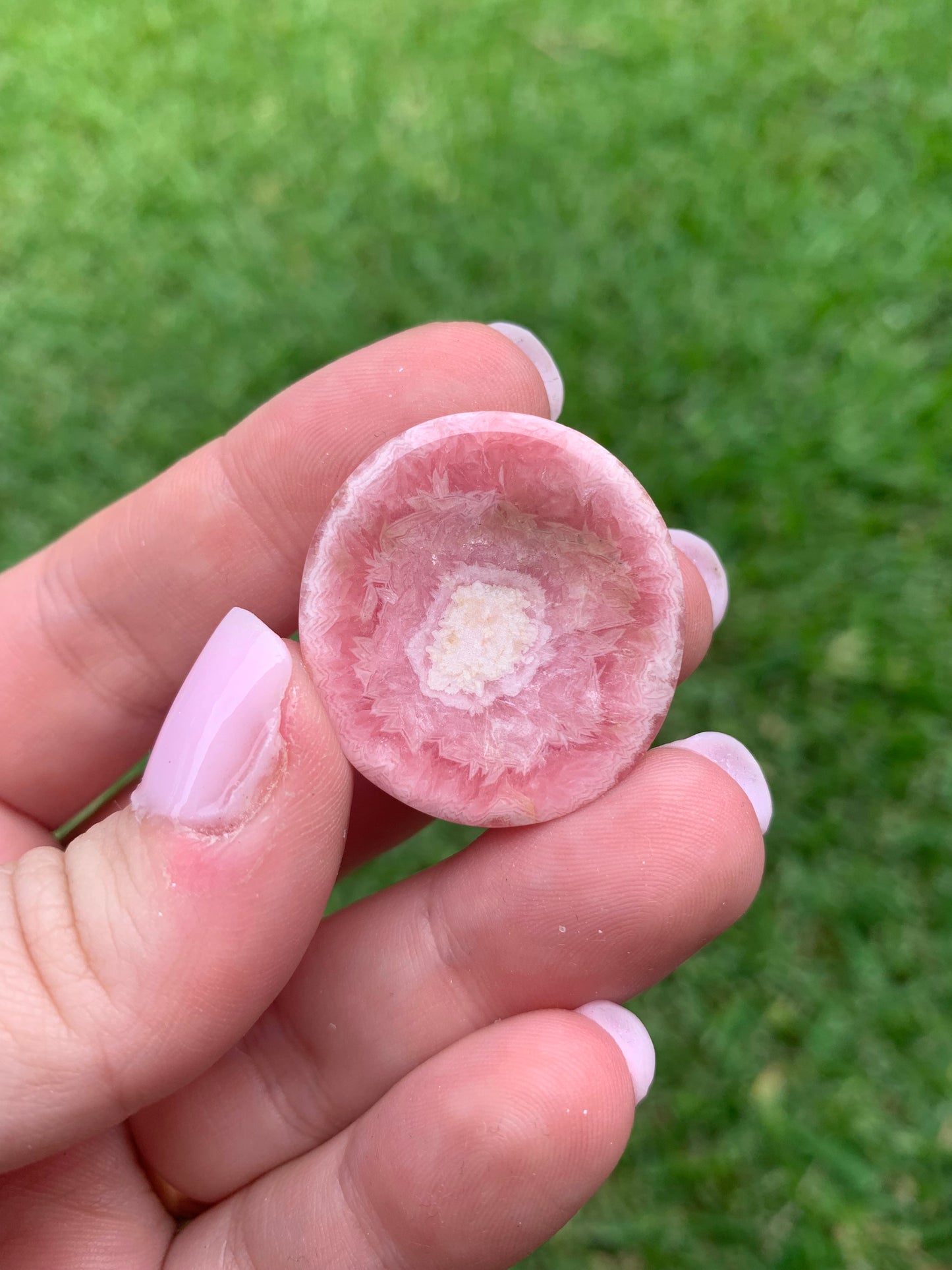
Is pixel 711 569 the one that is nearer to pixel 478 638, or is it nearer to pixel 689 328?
pixel 478 638

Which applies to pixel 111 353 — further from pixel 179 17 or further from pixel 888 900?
pixel 888 900

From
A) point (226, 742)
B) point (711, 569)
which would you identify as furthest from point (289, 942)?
point (711, 569)

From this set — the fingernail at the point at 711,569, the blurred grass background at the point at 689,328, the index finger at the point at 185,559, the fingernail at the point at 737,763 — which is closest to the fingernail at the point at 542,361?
the index finger at the point at 185,559

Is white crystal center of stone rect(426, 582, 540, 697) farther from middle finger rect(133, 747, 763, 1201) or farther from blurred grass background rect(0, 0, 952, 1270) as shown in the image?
blurred grass background rect(0, 0, 952, 1270)

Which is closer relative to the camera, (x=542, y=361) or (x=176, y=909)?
(x=176, y=909)

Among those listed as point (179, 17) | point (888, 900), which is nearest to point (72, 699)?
point (888, 900)
